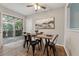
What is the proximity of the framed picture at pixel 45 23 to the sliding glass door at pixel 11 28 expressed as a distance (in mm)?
1362

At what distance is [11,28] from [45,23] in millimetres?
2170

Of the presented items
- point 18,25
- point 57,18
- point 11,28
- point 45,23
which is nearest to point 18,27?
point 18,25

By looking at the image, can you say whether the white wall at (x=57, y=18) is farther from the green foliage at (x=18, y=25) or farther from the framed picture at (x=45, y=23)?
the green foliage at (x=18, y=25)

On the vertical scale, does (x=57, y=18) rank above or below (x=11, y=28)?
above

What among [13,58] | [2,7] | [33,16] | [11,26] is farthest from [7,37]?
[13,58]

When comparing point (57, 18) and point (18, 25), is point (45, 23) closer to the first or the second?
point (57, 18)

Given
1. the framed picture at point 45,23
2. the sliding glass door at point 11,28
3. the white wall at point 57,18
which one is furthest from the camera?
the framed picture at point 45,23

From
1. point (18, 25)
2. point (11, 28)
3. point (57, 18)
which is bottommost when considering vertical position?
point (11, 28)

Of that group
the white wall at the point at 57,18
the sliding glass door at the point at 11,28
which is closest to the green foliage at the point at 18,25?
the sliding glass door at the point at 11,28

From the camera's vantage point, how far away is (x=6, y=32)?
6.13m

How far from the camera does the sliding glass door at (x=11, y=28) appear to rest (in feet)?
19.7

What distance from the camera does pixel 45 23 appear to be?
262 inches

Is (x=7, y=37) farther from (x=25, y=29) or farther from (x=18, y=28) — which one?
(x=25, y=29)

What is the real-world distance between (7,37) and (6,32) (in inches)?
13.4
